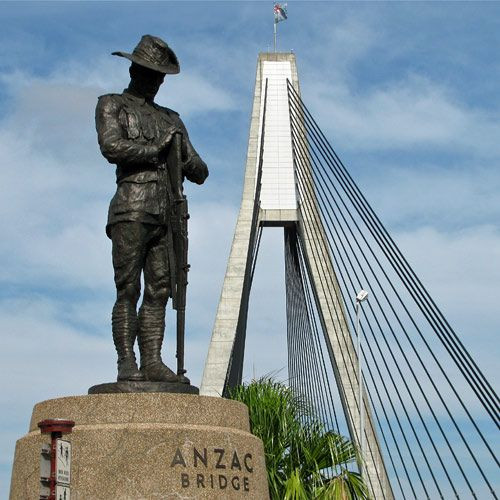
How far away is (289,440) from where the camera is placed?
21.8 metres

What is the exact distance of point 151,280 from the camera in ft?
34.7

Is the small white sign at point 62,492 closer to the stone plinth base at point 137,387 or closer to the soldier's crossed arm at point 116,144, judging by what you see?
the stone plinth base at point 137,387

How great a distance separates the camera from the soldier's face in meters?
11.0

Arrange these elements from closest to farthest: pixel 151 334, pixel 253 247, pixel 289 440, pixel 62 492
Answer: pixel 62 492 < pixel 151 334 < pixel 289 440 < pixel 253 247

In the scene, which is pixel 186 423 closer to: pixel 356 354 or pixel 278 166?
pixel 356 354

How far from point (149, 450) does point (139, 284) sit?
6.13 ft

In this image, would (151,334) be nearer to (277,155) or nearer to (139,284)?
(139,284)

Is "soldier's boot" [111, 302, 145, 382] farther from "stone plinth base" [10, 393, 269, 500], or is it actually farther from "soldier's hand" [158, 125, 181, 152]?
"soldier's hand" [158, 125, 181, 152]

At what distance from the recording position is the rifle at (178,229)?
34.5 ft

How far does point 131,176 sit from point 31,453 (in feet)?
8.63

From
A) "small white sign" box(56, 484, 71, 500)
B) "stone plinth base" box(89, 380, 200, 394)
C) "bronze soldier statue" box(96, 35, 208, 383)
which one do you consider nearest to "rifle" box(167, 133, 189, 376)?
"bronze soldier statue" box(96, 35, 208, 383)

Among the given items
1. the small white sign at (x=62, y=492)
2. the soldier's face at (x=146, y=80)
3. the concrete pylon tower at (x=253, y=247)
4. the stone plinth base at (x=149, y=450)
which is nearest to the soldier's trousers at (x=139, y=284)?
the stone plinth base at (x=149, y=450)

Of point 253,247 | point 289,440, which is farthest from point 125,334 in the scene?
point 253,247

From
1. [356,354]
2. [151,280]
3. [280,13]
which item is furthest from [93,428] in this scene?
[280,13]
